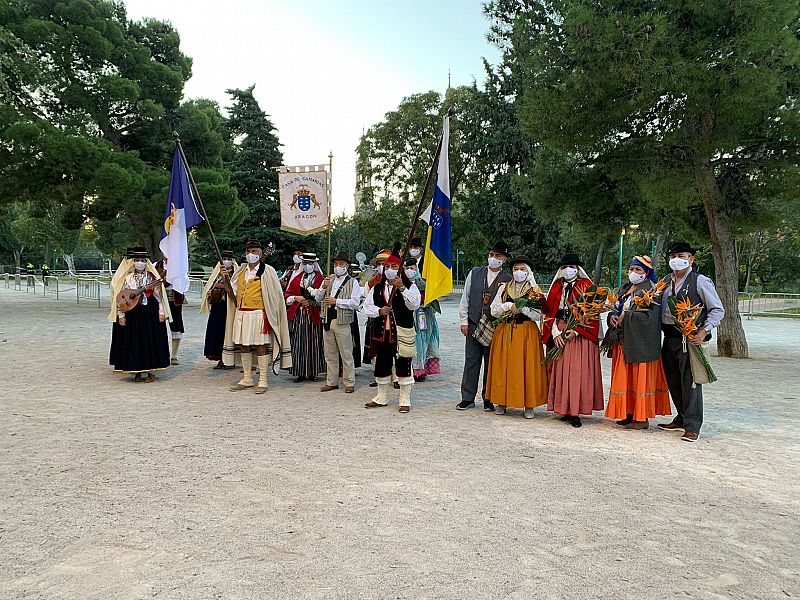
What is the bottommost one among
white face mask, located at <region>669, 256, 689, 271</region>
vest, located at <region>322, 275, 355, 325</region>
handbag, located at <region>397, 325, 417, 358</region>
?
handbag, located at <region>397, 325, 417, 358</region>

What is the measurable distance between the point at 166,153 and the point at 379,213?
12804 millimetres

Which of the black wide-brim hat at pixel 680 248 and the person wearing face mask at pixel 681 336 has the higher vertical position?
the black wide-brim hat at pixel 680 248

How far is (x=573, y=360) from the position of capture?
6785mm

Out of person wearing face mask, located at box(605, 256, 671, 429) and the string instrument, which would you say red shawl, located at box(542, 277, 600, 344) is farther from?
the string instrument

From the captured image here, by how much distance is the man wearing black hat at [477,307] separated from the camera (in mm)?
7348

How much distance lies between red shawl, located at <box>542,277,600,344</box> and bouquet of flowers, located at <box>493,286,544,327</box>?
0.11m

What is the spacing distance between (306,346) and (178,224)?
2.89 meters

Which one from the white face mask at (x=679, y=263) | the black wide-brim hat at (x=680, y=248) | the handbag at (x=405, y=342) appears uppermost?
the black wide-brim hat at (x=680, y=248)

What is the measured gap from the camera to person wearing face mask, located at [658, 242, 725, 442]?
6.31 m

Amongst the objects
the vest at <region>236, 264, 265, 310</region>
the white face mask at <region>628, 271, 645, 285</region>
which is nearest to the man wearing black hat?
the white face mask at <region>628, 271, 645, 285</region>

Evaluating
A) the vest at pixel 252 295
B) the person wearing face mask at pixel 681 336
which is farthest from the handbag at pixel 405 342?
the person wearing face mask at pixel 681 336

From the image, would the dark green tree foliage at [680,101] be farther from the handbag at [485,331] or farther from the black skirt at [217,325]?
the black skirt at [217,325]

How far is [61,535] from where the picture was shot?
383cm

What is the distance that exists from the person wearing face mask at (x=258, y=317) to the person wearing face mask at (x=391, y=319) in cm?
156
